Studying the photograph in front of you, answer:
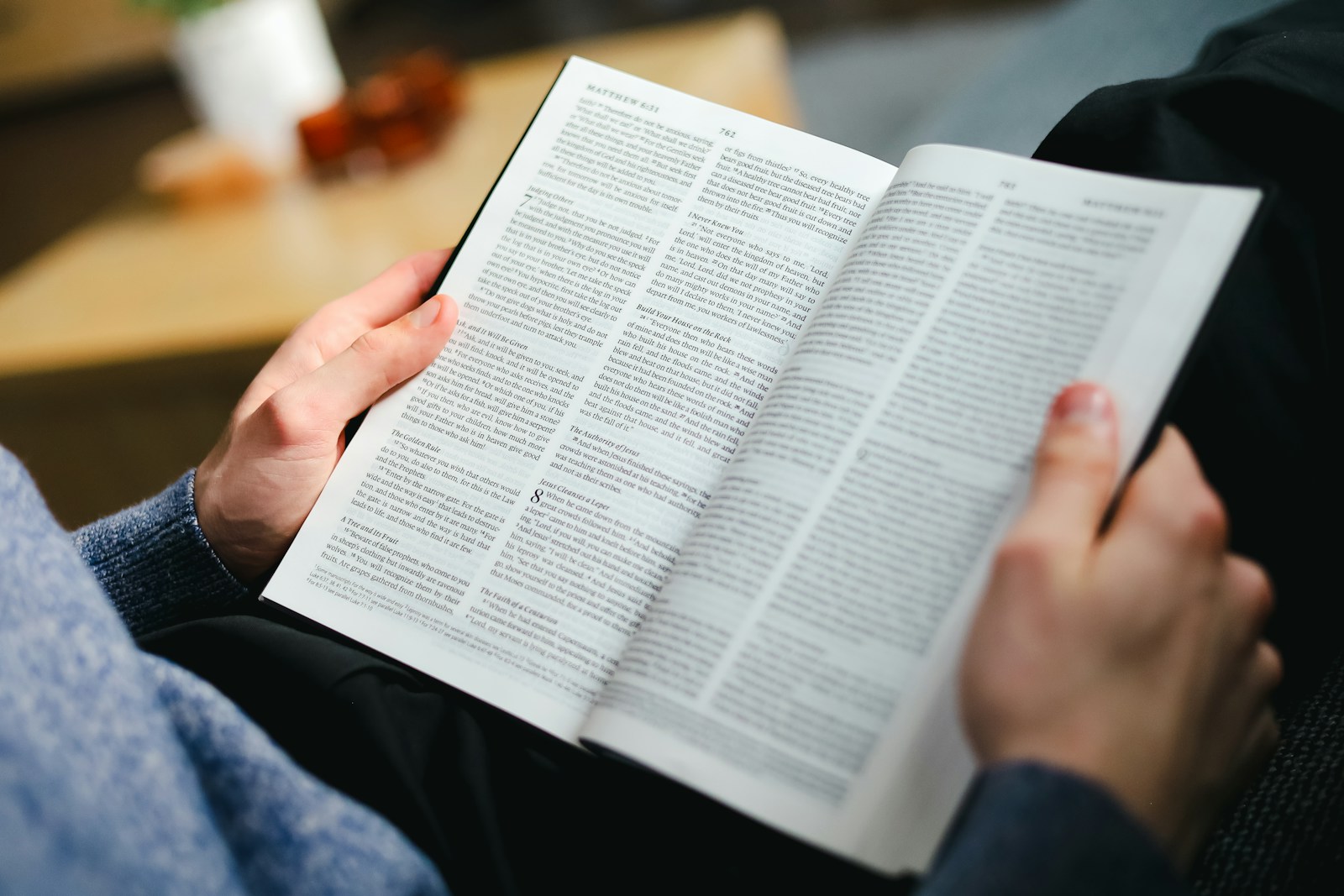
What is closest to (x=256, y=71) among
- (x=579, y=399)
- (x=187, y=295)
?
(x=187, y=295)

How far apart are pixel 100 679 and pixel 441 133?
1.39 m

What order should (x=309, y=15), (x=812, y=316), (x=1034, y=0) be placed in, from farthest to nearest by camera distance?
(x=1034, y=0) → (x=309, y=15) → (x=812, y=316)

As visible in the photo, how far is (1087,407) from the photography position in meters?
0.44

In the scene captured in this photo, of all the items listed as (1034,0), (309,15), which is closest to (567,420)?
(309,15)

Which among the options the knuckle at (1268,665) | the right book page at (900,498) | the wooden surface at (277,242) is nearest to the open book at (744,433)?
the right book page at (900,498)

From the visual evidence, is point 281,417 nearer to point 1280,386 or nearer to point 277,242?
point 1280,386

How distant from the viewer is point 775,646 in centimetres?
47

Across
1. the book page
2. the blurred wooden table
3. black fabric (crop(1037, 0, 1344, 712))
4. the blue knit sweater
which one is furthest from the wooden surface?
black fabric (crop(1037, 0, 1344, 712))

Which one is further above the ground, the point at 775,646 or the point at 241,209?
the point at 241,209

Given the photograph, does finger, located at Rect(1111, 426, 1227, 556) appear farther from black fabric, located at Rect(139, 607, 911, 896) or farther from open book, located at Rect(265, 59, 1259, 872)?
black fabric, located at Rect(139, 607, 911, 896)

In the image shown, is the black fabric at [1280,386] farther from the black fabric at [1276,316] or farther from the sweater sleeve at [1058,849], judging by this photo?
the sweater sleeve at [1058,849]

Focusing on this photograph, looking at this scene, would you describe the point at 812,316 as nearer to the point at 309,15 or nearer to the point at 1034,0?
the point at 309,15

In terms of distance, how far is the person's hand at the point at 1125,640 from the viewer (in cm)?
39

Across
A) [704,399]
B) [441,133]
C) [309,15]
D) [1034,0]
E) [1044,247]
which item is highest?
[1034,0]
